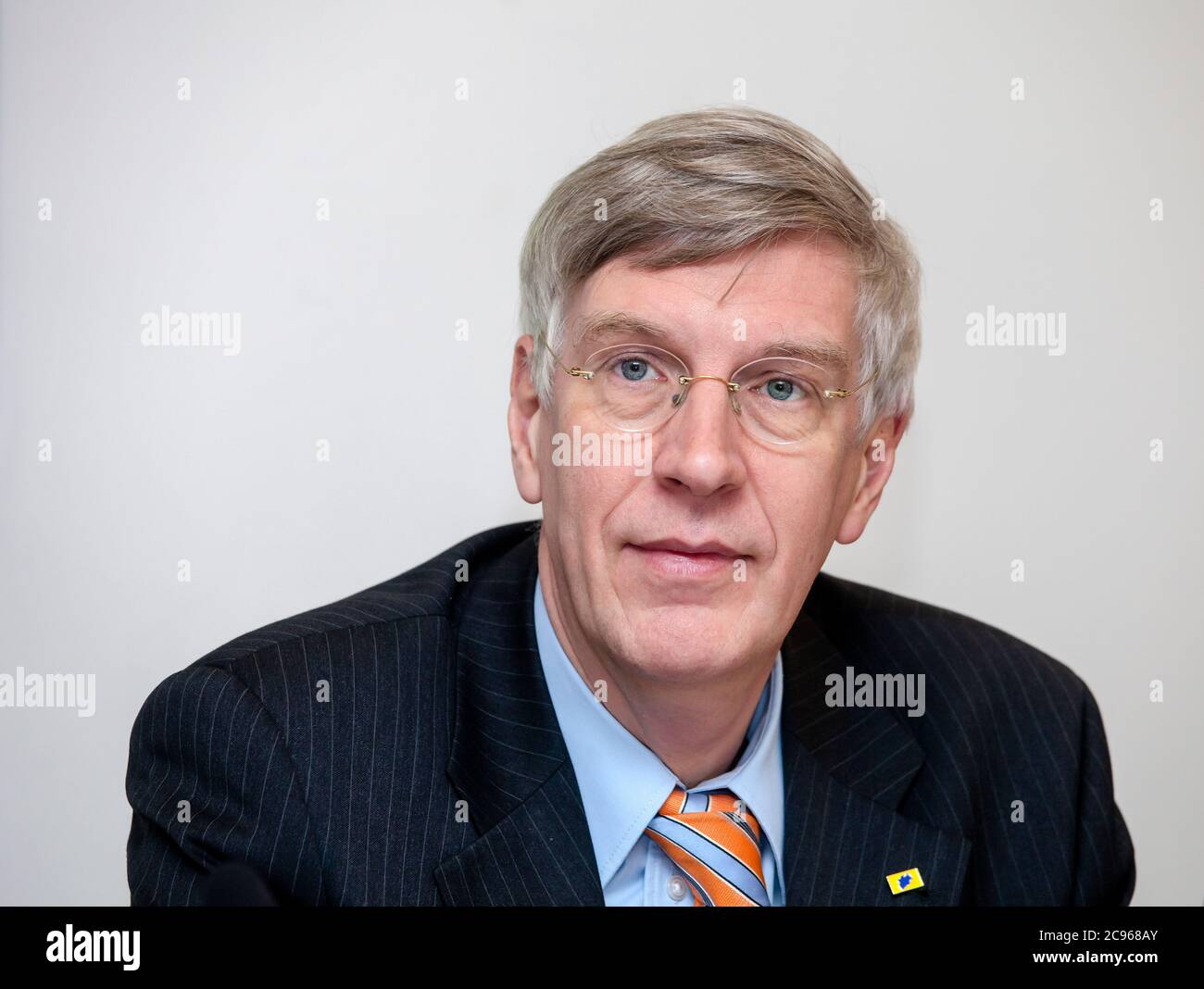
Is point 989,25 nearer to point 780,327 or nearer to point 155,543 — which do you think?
point 780,327

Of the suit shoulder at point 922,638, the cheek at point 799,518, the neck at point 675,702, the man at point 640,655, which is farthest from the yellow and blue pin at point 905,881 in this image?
the cheek at point 799,518

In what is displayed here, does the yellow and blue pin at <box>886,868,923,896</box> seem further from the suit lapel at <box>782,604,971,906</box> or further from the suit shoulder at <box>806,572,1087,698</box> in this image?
the suit shoulder at <box>806,572,1087,698</box>

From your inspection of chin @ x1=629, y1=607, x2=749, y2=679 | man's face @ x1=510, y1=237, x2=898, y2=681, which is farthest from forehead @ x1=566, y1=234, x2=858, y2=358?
chin @ x1=629, y1=607, x2=749, y2=679

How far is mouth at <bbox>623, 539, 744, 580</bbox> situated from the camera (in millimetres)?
1954

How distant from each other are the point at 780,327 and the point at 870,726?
826mm

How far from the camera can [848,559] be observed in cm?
295

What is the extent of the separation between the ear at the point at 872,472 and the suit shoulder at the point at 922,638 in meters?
0.28

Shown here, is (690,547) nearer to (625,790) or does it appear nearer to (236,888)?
(625,790)

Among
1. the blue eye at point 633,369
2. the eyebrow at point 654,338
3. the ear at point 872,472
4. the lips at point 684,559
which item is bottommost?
the lips at point 684,559

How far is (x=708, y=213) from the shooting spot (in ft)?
6.48

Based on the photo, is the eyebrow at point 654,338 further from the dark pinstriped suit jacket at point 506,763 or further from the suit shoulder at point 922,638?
the suit shoulder at point 922,638

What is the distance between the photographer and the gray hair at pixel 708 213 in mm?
1984

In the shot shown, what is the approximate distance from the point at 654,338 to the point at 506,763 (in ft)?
2.40

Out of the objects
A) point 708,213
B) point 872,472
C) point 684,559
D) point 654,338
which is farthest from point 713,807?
point 708,213
